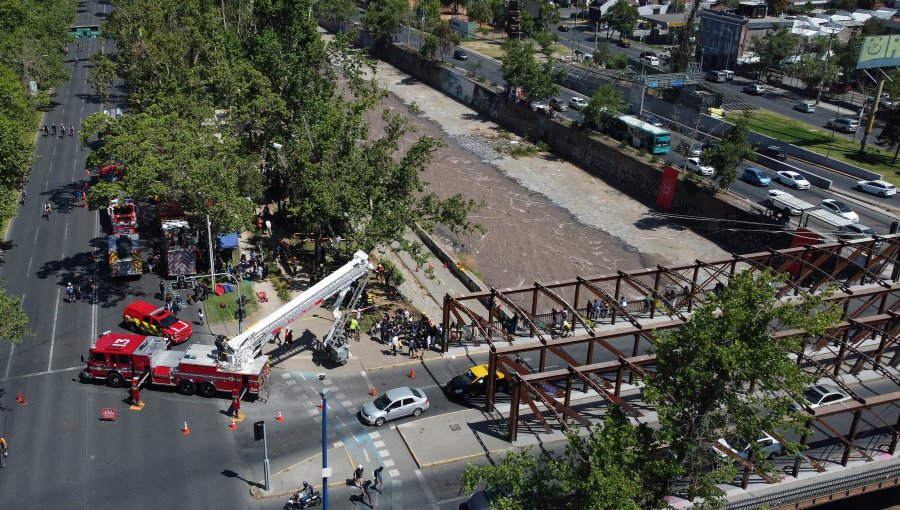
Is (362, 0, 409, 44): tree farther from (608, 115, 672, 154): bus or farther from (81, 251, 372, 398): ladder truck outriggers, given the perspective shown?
(81, 251, 372, 398): ladder truck outriggers

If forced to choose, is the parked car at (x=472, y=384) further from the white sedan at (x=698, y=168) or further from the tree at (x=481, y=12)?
the tree at (x=481, y=12)

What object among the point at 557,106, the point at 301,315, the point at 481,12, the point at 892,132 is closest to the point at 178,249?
the point at 301,315

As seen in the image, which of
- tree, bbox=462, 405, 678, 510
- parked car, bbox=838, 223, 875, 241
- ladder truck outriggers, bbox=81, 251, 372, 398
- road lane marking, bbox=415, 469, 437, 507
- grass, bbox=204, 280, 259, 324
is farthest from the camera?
parked car, bbox=838, 223, 875, 241

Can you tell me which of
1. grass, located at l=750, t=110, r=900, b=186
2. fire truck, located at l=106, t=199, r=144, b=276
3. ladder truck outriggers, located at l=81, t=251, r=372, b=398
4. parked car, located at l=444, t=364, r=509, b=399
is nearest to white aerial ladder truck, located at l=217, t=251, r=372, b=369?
ladder truck outriggers, located at l=81, t=251, r=372, b=398

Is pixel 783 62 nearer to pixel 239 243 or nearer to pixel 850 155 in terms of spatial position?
pixel 850 155

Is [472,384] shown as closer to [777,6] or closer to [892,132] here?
[892,132]

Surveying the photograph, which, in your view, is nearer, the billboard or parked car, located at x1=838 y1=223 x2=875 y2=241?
parked car, located at x1=838 y1=223 x2=875 y2=241
